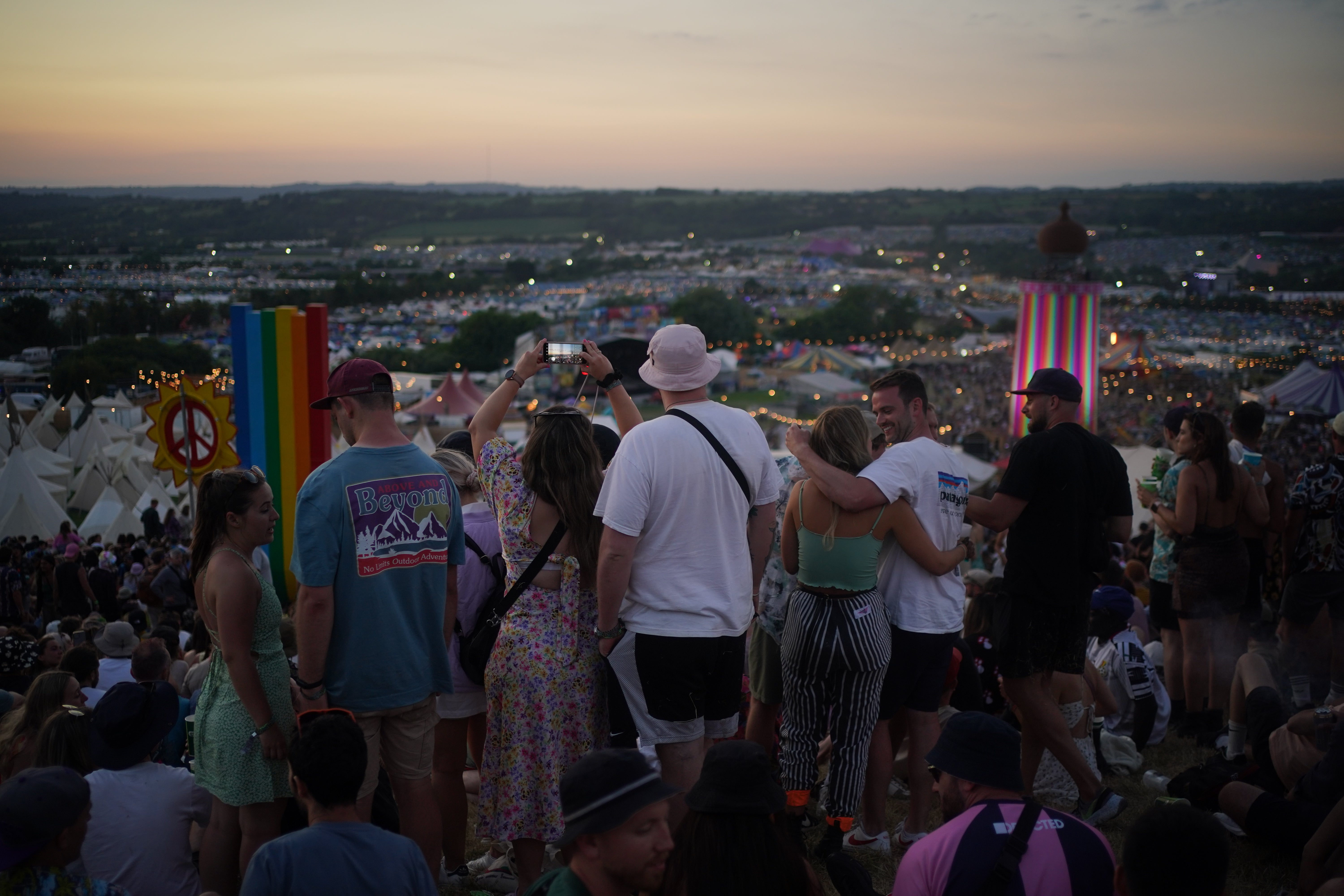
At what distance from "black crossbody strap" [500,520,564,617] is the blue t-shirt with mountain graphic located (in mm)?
201

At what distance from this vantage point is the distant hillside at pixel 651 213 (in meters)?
76.4

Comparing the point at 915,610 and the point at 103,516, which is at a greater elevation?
the point at 915,610

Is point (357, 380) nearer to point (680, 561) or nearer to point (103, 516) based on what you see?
point (680, 561)

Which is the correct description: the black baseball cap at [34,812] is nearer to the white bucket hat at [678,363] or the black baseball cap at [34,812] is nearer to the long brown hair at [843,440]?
the white bucket hat at [678,363]

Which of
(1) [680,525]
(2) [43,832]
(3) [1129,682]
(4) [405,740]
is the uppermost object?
(1) [680,525]

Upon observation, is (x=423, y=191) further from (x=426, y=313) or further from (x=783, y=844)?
(x=783, y=844)

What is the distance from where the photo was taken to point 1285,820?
105 inches

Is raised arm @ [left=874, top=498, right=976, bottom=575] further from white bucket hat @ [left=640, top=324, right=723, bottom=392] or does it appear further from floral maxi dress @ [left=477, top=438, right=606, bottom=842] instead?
floral maxi dress @ [left=477, top=438, right=606, bottom=842]

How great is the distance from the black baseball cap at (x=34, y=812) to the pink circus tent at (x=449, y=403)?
20.2 metres

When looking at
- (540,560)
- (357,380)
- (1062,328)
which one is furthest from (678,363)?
(1062,328)

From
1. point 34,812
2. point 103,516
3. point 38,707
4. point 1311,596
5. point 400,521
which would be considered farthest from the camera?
point 103,516

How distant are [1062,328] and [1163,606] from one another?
17931 mm

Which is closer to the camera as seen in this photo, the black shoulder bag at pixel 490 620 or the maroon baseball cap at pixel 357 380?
the maroon baseball cap at pixel 357 380

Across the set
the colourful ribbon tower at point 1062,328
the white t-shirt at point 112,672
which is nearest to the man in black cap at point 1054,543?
the white t-shirt at point 112,672
